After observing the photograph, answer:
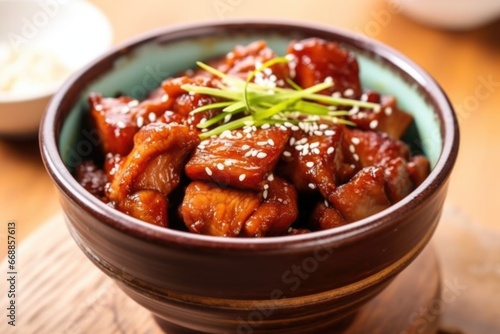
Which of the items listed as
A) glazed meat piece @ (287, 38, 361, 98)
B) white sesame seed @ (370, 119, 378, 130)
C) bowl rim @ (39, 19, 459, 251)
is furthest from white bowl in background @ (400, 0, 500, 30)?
white sesame seed @ (370, 119, 378, 130)

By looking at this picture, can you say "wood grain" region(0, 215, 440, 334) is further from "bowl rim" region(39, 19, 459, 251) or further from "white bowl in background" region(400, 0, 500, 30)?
"white bowl in background" region(400, 0, 500, 30)

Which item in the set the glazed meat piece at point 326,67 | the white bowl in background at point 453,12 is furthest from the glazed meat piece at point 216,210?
the white bowl in background at point 453,12

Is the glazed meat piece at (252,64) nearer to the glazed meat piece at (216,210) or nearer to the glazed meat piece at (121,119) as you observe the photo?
the glazed meat piece at (121,119)

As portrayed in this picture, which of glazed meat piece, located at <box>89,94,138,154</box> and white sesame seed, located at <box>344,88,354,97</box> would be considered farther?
white sesame seed, located at <box>344,88,354,97</box>

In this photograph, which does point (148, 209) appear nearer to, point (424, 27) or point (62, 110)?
point (62, 110)

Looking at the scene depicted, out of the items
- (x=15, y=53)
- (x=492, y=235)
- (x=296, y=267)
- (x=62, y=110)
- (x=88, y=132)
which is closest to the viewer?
(x=296, y=267)

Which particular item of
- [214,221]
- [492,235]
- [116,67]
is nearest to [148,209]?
[214,221]
